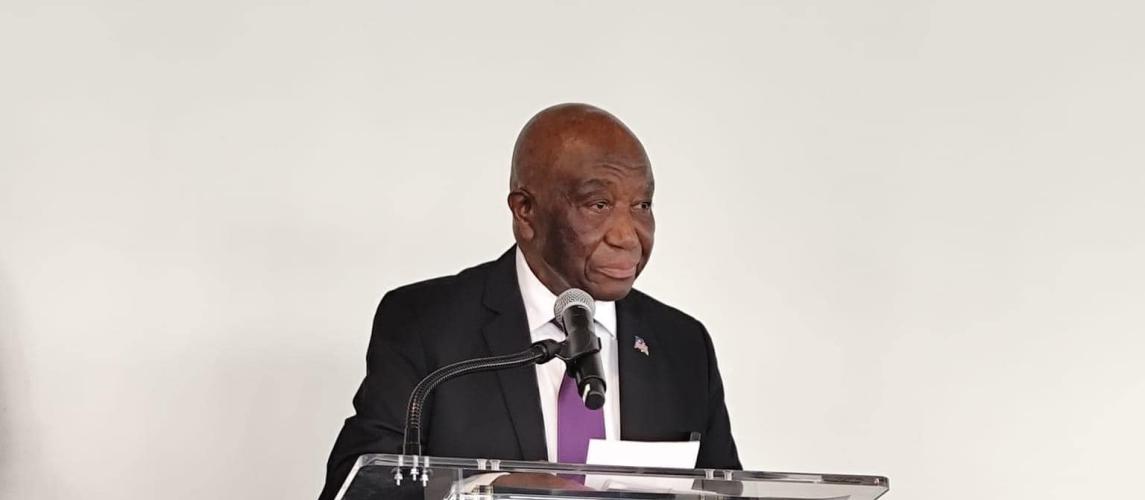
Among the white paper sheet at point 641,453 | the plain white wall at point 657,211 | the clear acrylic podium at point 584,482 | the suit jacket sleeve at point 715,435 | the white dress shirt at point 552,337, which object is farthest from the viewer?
the plain white wall at point 657,211

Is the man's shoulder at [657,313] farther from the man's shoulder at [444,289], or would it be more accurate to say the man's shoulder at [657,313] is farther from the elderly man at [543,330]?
the man's shoulder at [444,289]

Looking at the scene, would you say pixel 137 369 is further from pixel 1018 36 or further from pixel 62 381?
pixel 1018 36

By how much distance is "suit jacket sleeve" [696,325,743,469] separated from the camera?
2.73m

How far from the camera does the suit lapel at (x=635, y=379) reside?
2.60m

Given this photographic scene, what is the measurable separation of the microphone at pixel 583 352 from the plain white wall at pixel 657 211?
5.88 ft

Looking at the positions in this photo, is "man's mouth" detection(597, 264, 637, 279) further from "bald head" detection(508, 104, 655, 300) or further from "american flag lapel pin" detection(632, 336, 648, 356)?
"american flag lapel pin" detection(632, 336, 648, 356)

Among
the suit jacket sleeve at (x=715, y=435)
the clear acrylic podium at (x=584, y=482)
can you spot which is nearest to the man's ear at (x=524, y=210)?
the suit jacket sleeve at (x=715, y=435)

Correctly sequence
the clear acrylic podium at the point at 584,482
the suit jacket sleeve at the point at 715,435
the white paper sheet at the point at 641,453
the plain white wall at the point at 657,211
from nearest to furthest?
the clear acrylic podium at the point at 584,482, the white paper sheet at the point at 641,453, the suit jacket sleeve at the point at 715,435, the plain white wall at the point at 657,211

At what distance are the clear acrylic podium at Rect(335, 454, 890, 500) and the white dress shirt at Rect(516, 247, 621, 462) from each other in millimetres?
613

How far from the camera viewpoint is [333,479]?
97.4 inches

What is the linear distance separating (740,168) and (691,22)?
0.41m

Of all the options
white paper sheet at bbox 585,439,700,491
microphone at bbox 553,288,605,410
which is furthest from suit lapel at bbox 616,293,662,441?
microphone at bbox 553,288,605,410

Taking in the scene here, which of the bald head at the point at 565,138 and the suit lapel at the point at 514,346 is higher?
the bald head at the point at 565,138

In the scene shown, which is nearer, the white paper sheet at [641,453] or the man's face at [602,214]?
the white paper sheet at [641,453]
